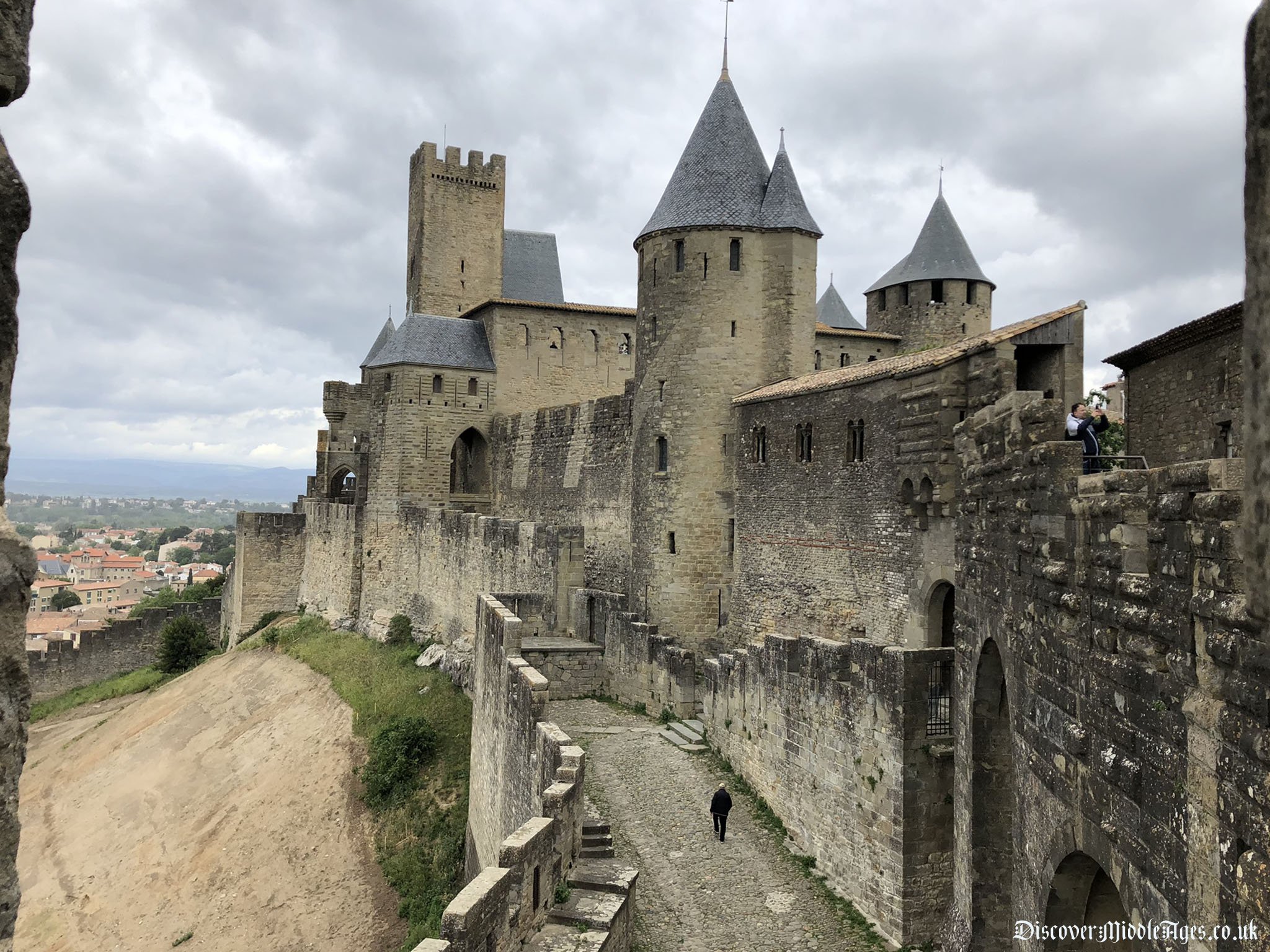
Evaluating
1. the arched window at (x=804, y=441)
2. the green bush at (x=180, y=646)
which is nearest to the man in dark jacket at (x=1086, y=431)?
the arched window at (x=804, y=441)

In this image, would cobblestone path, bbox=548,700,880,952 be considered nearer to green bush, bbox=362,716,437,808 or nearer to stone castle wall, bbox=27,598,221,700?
green bush, bbox=362,716,437,808

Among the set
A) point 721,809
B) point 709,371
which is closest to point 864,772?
point 721,809

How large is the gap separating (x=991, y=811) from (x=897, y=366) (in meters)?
9.02

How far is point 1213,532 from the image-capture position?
12.2 feet

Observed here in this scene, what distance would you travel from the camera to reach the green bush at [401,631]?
29.9m

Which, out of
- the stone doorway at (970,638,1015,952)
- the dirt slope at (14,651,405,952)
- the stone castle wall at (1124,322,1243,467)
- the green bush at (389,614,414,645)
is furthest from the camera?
the green bush at (389,614,414,645)

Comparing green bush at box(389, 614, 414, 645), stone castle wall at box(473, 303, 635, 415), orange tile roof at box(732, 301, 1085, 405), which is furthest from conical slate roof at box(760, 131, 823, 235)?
green bush at box(389, 614, 414, 645)

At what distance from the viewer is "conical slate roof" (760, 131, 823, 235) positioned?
2148 cm

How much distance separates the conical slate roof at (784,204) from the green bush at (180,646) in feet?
97.4

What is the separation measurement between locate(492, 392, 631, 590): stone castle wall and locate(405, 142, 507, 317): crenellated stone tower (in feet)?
26.2

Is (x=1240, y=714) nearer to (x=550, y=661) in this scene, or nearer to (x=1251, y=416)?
(x=1251, y=416)

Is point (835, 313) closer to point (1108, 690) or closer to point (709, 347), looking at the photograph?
point (709, 347)

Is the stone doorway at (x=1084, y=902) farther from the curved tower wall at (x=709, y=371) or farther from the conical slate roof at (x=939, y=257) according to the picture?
the conical slate roof at (x=939, y=257)

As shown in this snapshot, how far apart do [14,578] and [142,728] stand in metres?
31.1
